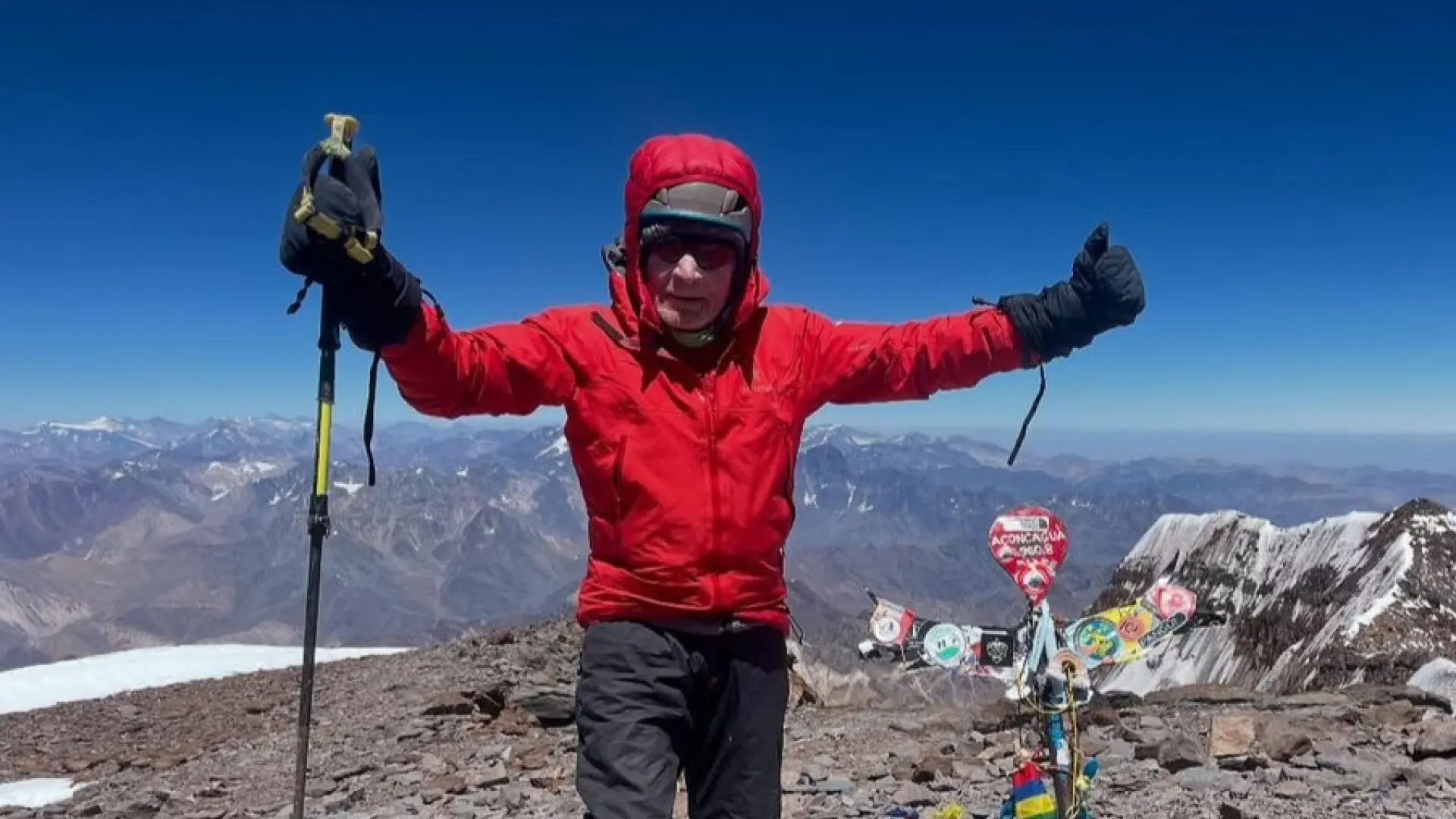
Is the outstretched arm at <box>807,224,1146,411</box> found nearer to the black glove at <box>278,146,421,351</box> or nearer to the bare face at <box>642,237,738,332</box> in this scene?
the bare face at <box>642,237,738,332</box>

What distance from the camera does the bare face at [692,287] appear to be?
4.01 meters

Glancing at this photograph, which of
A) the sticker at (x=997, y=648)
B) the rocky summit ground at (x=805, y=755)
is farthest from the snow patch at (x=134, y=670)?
the sticker at (x=997, y=648)

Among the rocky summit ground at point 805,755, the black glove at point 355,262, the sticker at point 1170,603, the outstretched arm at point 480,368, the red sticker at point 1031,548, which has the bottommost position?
the rocky summit ground at point 805,755

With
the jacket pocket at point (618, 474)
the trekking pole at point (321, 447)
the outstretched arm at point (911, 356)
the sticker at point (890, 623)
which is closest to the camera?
the trekking pole at point (321, 447)

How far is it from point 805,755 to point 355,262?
22.3 ft

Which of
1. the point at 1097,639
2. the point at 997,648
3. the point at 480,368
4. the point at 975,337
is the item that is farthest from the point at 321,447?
the point at 1097,639

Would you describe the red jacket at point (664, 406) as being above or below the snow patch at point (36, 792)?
above

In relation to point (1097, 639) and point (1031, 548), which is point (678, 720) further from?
point (1097, 639)

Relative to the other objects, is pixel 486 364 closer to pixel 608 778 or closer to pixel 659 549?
pixel 659 549

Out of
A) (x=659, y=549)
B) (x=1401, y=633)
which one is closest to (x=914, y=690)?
(x=1401, y=633)

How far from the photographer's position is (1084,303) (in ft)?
13.4

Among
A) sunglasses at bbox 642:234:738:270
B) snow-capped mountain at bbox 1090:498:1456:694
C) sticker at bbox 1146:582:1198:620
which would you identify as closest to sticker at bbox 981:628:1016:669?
sticker at bbox 1146:582:1198:620

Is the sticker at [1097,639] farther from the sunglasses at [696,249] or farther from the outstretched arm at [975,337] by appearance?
the sunglasses at [696,249]

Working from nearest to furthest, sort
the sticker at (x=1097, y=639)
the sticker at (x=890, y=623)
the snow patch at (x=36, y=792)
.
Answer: the sticker at (x=1097, y=639) → the sticker at (x=890, y=623) → the snow patch at (x=36, y=792)
